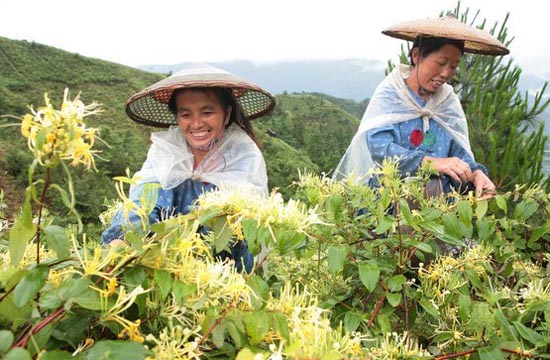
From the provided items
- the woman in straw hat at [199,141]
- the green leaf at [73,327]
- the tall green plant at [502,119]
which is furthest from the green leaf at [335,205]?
the tall green plant at [502,119]

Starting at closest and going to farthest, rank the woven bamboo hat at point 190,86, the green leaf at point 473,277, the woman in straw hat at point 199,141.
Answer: the green leaf at point 473,277, the woven bamboo hat at point 190,86, the woman in straw hat at point 199,141

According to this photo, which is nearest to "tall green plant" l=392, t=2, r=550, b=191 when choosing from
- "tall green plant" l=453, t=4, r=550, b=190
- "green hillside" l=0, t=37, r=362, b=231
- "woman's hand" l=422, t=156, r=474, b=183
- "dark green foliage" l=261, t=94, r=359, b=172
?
"tall green plant" l=453, t=4, r=550, b=190

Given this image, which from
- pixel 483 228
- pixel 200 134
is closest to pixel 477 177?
pixel 483 228

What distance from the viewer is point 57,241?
1.94 ft

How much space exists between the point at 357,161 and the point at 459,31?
0.67 metres

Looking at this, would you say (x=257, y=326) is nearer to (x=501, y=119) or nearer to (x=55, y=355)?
(x=55, y=355)

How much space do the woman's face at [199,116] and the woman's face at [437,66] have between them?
0.91 m

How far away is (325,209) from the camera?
1.16 meters

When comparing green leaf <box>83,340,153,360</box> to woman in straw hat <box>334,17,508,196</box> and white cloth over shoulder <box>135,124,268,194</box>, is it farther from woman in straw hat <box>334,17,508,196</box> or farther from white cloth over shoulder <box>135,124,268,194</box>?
woman in straw hat <box>334,17,508,196</box>

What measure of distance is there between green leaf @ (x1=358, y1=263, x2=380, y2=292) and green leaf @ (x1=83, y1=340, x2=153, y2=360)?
473 millimetres

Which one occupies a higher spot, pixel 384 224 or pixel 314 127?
pixel 384 224

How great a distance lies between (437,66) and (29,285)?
6.67 feet

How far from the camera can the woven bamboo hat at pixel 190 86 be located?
187 cm

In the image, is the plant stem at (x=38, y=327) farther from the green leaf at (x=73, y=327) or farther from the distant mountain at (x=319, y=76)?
the distant mountain at (x=319, y=76)
